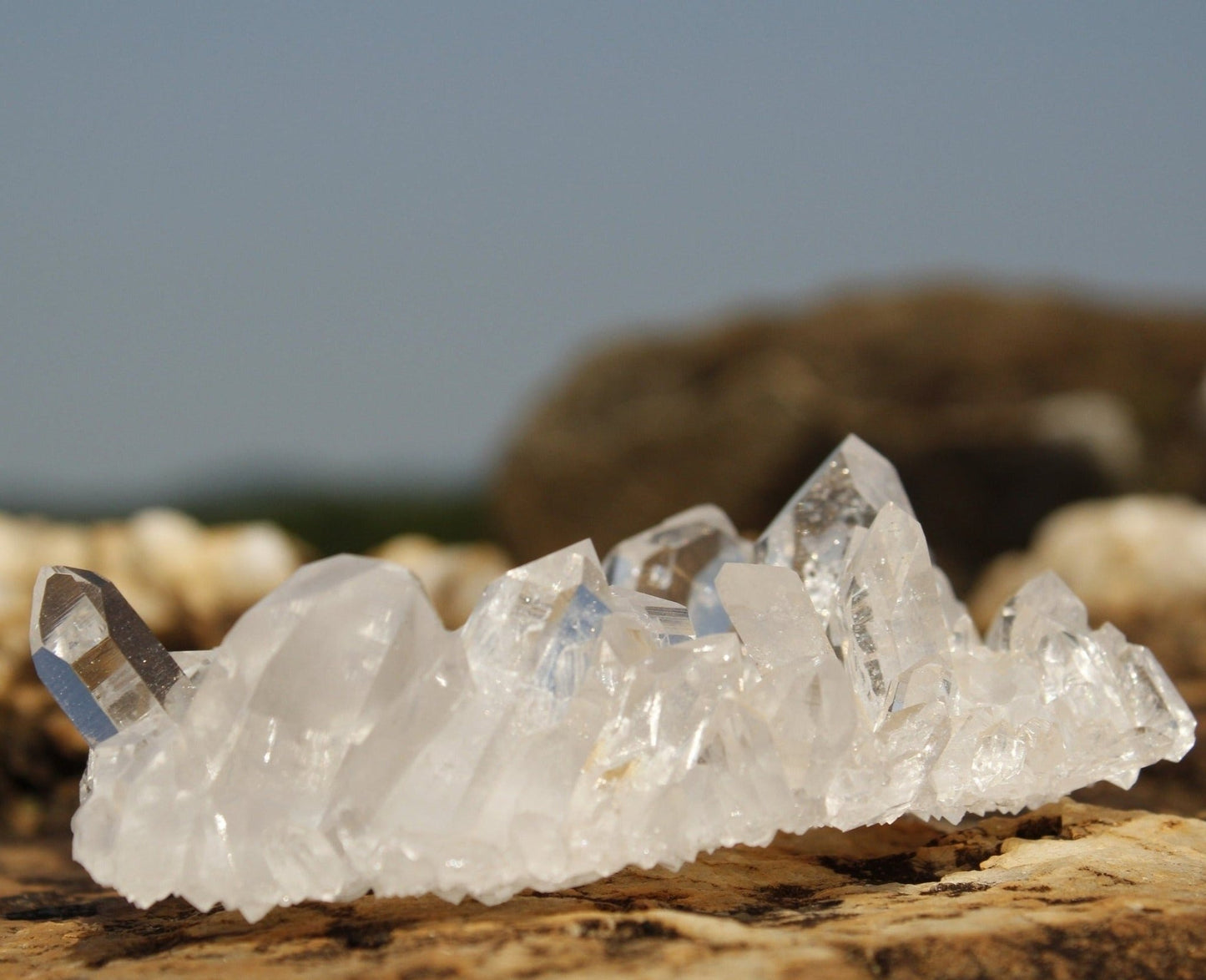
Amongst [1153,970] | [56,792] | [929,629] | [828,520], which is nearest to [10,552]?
[56,792]

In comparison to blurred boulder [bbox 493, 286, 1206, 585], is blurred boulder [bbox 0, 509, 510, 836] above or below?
below

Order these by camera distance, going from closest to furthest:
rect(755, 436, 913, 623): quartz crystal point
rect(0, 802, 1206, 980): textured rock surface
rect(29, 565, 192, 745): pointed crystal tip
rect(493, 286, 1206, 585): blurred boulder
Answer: rect(0, 802, 1206, 980): textured rock surface → rect(29, 565, 192, 745): pointed crystal tip → rect(755, 436, 913, 623): quartz crystal point → rect(493, 286, 1206, 585): blurred boulder

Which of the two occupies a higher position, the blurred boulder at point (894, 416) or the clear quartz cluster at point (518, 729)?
the blurred boulder at point (894, 416)

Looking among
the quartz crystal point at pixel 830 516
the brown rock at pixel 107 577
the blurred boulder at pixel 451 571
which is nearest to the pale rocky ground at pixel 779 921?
the quartz crystal point at pixel 830 516

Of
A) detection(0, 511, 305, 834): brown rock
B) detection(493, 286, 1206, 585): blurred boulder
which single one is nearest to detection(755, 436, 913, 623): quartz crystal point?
detection(0, 511, 305, 834): brown rock

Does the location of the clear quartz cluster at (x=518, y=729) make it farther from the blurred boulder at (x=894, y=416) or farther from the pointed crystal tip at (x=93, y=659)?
the blurred boulder at (x=894, y=416)

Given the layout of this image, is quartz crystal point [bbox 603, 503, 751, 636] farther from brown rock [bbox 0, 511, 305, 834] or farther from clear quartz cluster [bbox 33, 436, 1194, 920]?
brown rock [bbox 0, 511, 305, 834]

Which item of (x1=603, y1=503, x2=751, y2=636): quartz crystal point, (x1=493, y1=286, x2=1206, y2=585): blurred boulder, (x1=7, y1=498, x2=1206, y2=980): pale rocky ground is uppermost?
(x1=493, y1=286, x2=1206, y2=585): blurred boulder

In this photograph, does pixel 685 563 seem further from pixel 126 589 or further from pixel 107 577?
pixel 126 589
